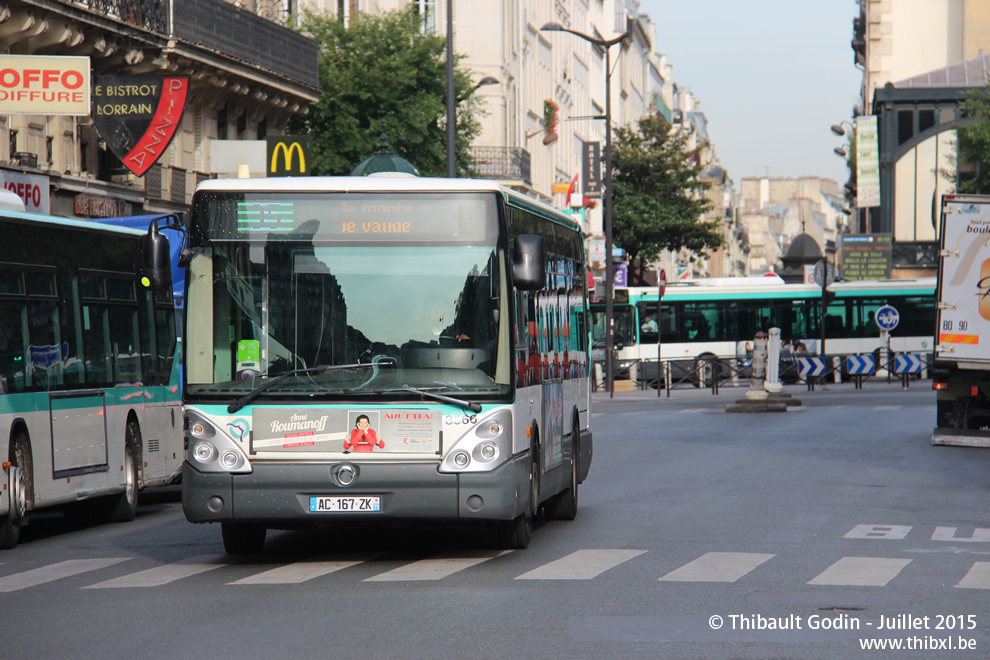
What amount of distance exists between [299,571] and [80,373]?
4.69m

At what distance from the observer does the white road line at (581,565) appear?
1037 cm

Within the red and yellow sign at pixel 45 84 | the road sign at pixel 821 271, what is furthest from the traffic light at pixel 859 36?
the red and yellow sign at pixel 45 84

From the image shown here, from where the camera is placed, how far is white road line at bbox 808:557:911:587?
1020 cm

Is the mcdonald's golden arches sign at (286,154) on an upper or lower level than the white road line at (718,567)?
upper

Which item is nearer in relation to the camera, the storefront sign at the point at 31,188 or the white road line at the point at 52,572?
the white road line at the point at 52,572

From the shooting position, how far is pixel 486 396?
1104cm

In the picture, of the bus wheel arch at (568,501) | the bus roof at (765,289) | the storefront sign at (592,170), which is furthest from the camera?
the storefront sign at (592,170)

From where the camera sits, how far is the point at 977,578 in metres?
10.4

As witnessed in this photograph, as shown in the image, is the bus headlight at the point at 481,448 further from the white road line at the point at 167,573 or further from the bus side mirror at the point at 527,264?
the white road line at the point at 167,573

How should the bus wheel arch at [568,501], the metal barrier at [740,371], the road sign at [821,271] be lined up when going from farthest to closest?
the metal barrier at [740,371] → the road sign at [821,271] → the bus wheel arch at [568,501]

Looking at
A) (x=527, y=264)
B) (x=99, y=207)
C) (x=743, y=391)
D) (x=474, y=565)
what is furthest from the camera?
(x=743, y=391)

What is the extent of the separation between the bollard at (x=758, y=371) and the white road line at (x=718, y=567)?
23022 mm

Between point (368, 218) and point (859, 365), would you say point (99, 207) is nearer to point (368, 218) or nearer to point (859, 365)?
point (368, 218)

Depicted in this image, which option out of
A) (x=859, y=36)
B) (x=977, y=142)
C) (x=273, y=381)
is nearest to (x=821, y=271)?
(x=977, y=142)
